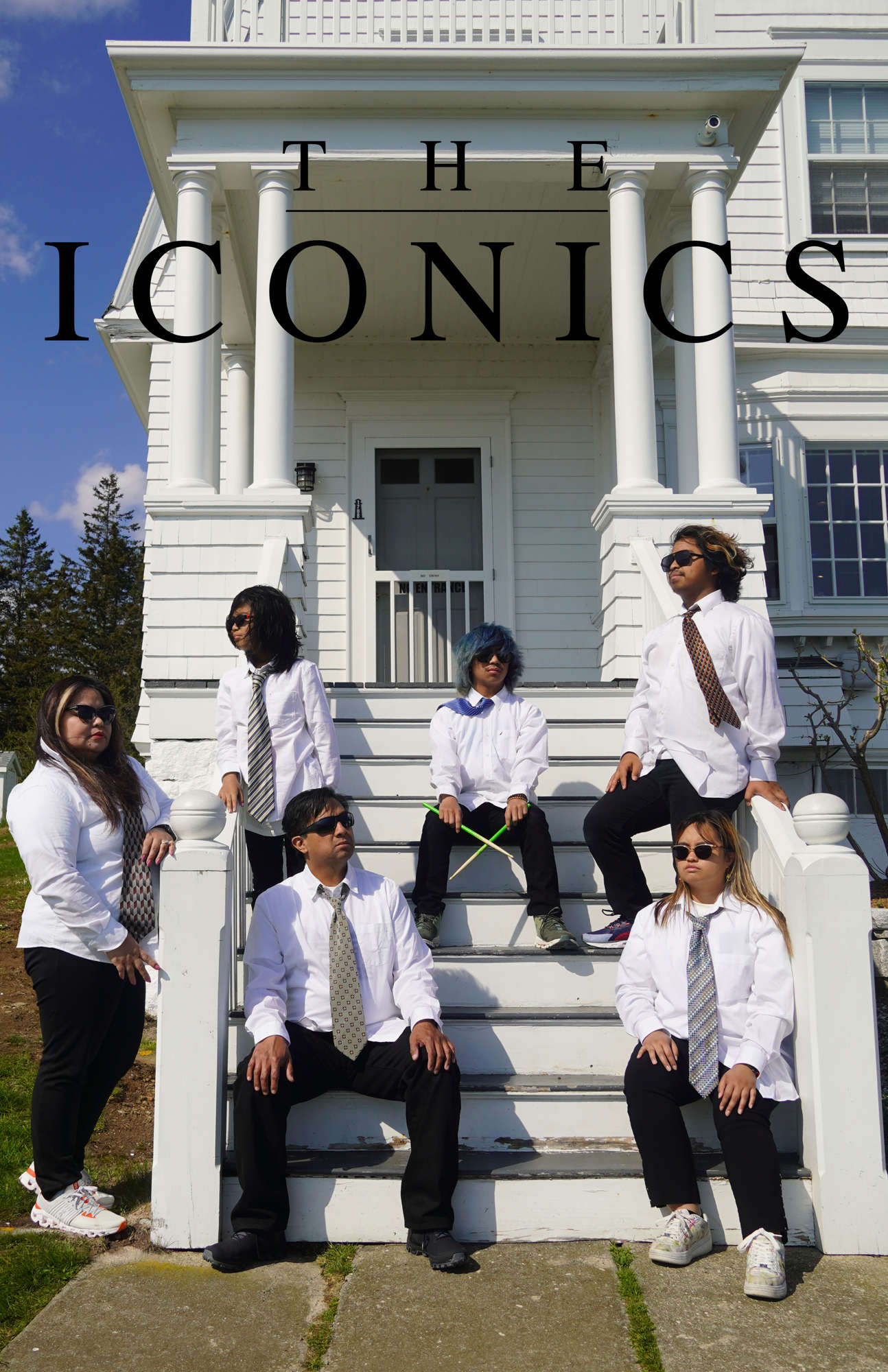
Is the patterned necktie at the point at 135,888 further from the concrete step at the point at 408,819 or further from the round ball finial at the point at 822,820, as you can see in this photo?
the round ball finial at the point at 822,820

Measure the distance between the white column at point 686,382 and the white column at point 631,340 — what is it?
32 centimetres

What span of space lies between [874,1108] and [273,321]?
5441 millimetres

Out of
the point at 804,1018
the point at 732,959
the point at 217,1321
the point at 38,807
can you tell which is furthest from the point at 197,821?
the point at 804,1018

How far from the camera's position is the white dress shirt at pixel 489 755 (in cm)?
460

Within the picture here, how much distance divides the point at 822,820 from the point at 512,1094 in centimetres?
128

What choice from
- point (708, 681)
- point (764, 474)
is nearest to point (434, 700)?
point (708, 681)

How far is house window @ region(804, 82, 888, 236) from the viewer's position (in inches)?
380

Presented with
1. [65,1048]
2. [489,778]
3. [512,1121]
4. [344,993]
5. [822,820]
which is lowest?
[512,1121]

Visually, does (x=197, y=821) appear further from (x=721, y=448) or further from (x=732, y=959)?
(x=721, y=448)

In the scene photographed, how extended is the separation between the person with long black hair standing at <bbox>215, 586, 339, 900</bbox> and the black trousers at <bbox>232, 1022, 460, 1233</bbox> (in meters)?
1.03

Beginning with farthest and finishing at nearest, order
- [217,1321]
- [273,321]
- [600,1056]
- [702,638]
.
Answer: [273,321] < [702,638] < [600,1056] < [217,1321]

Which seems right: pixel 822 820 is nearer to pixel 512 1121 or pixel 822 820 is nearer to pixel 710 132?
pixel 512 1121

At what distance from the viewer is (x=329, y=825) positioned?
354 centimetres

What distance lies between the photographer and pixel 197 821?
351cm
